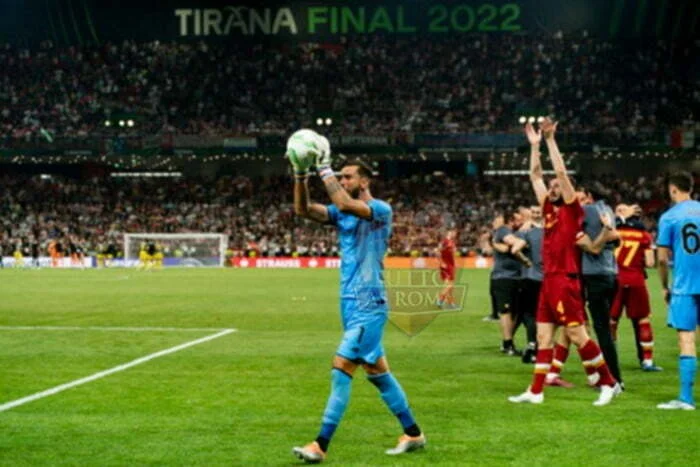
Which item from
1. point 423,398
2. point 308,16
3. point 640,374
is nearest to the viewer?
point 423,398

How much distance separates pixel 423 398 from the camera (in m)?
10.9

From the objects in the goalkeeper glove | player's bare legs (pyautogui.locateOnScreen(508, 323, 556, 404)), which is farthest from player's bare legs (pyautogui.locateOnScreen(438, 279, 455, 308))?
the goalkeeper glove

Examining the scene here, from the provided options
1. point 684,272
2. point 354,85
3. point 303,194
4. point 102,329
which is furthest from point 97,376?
point 354,85

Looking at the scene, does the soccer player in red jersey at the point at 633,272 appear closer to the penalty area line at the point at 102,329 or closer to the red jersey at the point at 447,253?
the penalty area line at the point at 102,329

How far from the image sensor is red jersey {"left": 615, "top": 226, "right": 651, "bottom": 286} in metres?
13.7

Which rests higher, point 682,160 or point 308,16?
point 308,16

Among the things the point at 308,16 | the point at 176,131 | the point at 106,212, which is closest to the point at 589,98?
the point at 308,16

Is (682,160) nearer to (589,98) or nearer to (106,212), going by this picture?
(589,98)

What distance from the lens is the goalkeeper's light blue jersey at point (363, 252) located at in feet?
25.2

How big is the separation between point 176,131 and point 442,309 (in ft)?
136

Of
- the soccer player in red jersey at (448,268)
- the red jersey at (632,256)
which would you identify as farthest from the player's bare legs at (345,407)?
the soccer player in red jersey at (448,268)

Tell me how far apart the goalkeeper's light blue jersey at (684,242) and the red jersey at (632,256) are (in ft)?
12.1

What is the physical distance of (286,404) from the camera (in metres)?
10.4
